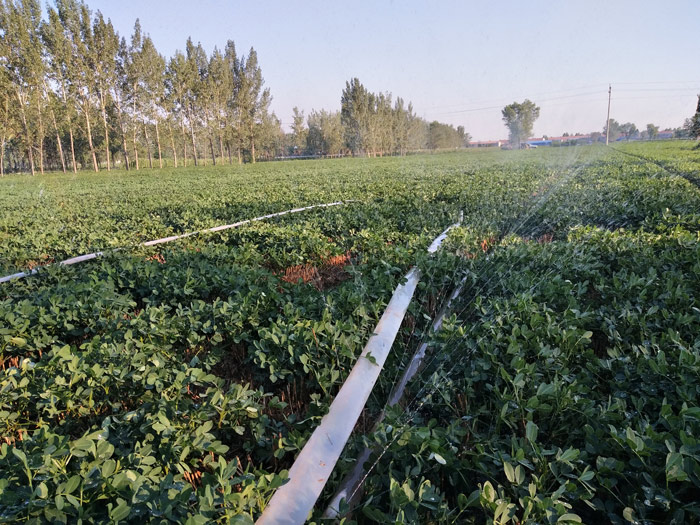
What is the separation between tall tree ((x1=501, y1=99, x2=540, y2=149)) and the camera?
173 ft

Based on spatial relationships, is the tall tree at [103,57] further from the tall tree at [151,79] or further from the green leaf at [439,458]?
A: the green leaf at [439,458]

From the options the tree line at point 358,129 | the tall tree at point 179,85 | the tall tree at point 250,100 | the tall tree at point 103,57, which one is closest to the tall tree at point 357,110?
the tree line at point 358,129

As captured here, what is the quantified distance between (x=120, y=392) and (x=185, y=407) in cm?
52

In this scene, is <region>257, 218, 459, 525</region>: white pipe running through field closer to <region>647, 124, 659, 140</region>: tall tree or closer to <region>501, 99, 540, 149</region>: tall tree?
<region>501, 99, 540, 149</region>: tall tree

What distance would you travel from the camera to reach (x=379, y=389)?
2.45 meters

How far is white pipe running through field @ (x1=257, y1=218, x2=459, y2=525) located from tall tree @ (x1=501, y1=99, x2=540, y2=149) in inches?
2184

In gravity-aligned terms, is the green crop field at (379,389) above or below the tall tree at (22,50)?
below

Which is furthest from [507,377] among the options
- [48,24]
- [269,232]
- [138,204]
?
[48,24]

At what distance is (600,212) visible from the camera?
22.4 feet

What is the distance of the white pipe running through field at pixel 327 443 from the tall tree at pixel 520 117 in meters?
55.5

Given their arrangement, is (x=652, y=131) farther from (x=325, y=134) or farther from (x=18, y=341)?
(x=18, y=341)

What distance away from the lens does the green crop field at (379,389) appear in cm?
141

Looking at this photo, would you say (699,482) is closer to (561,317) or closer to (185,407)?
(561,317)

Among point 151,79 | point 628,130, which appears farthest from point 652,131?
point 151,79
